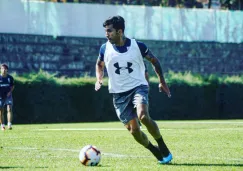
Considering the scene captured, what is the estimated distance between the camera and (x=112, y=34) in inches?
494

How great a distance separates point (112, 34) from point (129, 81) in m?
0.78

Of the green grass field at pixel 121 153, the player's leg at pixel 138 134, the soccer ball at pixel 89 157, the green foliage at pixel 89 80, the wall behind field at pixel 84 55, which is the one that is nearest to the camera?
the green grass field at pixel 121 153

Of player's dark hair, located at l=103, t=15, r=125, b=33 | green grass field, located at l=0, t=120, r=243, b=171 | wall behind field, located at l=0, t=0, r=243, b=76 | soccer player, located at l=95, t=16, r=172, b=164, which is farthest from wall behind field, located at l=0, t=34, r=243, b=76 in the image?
player's dark hair, located at l=103, t=15, r=125, b=33

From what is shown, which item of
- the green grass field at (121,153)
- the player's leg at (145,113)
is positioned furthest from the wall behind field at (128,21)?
the player's leg at (145,113)

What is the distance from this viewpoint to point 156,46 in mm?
43531

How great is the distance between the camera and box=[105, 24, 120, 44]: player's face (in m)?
12.5

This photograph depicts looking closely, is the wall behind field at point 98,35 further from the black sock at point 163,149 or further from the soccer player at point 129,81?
the black sock at point 163,149

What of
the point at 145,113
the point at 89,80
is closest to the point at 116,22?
the point at 145,113

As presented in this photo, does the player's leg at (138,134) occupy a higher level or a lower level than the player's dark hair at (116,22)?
lower

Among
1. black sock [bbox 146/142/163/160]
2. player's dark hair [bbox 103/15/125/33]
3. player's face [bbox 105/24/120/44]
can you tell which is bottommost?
black sock [bbox 146/142/163/160]

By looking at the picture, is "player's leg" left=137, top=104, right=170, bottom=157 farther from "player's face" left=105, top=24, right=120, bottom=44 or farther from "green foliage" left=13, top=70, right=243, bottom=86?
"green foliage" left=13, top=70, right=243, bottom=86

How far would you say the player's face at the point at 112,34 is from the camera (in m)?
12.5

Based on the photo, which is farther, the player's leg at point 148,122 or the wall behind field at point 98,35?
the wall behind field at point 98,35

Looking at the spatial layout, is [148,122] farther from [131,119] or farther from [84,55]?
[84,55]
